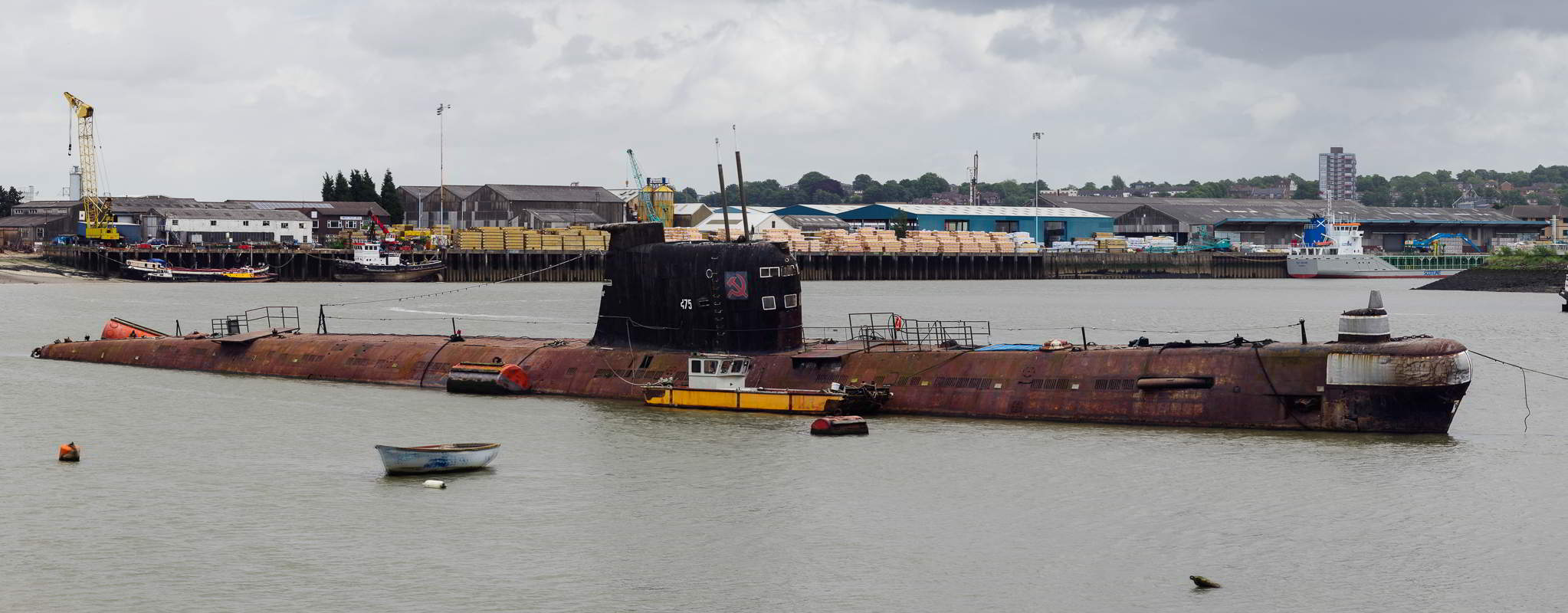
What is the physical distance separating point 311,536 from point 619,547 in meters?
5.46

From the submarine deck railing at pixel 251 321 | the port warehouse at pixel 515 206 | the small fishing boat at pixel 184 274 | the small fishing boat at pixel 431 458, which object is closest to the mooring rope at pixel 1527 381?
the small fishing boat at pixel 431 458

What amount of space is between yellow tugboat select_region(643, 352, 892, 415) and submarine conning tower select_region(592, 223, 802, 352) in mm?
1081

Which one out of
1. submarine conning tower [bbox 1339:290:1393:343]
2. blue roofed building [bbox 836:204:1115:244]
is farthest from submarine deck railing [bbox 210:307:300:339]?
blue roofed building [bbox 836:204:1115:244]

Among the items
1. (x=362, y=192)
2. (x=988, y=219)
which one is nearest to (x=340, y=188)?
(x=362, y=192)

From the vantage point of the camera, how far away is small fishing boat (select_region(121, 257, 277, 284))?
12731 cm

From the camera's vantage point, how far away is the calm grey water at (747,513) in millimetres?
22781

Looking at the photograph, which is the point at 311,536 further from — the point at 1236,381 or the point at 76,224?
the point at 76,224

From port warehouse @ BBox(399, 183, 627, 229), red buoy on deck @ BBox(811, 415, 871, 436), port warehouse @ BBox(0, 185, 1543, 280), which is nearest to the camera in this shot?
red buoy on deck @ BBox(811, 415, 871, 436)

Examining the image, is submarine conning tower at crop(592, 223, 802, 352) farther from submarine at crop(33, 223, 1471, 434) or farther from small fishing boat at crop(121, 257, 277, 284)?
small fishing boat at crop(121, 257, 277, 284)

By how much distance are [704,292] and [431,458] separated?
1171 cm

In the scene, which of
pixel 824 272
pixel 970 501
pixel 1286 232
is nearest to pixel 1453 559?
pixel 970 501

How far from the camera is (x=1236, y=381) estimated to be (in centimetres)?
3503

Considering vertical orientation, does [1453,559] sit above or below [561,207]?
below

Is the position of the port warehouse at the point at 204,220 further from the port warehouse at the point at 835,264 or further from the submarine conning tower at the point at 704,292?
the submarine conning tower at the point at 704,292
